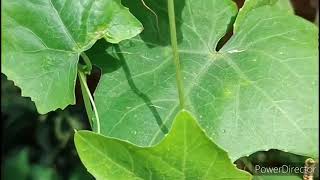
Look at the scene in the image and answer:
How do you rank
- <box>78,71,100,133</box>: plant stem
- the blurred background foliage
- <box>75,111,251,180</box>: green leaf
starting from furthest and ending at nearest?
the blurred background foliage
<box>78,71,100,133</box>: plant stem
<box>75,111,251,180</box>: green leaf

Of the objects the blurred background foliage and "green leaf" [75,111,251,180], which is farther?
the blurred background foliage

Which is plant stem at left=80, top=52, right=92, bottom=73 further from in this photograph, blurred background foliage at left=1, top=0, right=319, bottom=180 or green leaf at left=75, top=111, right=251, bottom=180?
blurred background foliage at left=1, top=0, right=319, bottom=180

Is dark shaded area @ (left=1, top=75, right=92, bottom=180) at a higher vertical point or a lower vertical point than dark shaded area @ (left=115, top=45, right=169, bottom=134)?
lower

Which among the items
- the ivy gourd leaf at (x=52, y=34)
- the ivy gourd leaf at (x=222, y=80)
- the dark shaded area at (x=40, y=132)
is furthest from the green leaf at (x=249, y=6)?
the dark shaded area at (x=40, y=132)

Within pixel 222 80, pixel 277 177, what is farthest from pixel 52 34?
pixel 277 177

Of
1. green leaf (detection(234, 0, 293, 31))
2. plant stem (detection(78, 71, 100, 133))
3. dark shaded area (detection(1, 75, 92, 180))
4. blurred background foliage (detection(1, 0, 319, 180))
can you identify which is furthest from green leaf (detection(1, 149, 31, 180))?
green leaf (detection(234, 0, 293, 31))

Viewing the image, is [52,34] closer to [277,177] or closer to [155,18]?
[155,18]

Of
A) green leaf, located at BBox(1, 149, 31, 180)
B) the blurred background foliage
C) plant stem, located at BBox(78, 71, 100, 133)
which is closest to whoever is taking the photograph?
plant stem, located at BBox(78, 71, 100, 133)
